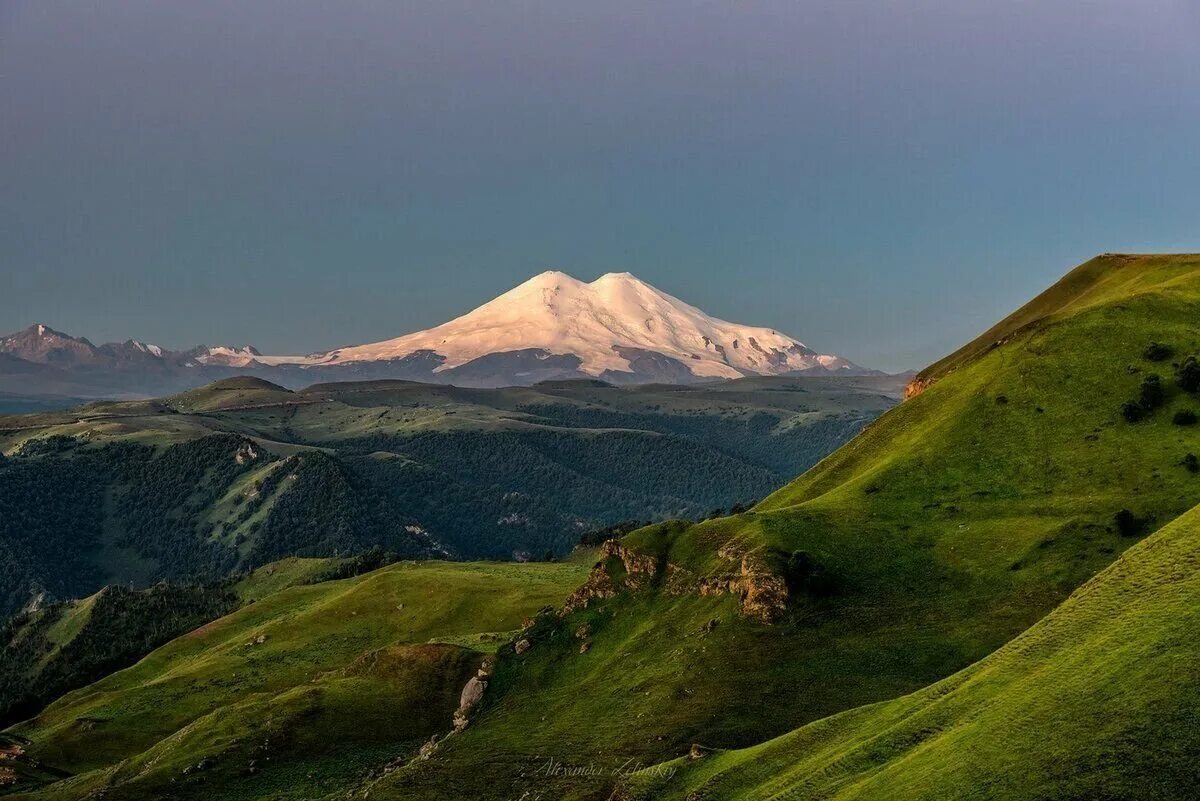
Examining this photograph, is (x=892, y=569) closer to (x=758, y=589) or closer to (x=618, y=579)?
(x=758, y=589)

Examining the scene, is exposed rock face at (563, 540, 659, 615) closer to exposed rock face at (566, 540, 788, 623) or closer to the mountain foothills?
exposed rock face at (566, 540, 788, 623)

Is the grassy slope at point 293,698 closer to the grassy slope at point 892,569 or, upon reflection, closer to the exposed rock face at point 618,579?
the grassy slope at point 892,569

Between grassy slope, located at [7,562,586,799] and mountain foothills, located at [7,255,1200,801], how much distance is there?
0.45m

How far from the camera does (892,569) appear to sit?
292 ft

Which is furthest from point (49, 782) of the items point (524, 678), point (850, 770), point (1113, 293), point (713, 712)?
point (1113, 293)

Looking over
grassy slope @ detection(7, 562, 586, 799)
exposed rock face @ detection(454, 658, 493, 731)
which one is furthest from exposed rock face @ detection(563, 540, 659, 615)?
grassy slope @ detection(7, 562, 586, 799)

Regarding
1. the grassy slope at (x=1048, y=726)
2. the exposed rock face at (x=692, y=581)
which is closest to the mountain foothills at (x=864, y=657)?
the grassy slope at (x=1048, y=726)

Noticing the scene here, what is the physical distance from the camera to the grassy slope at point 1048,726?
3694 cm

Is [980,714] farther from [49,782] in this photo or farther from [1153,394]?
[49,782]

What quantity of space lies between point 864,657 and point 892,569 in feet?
50.9

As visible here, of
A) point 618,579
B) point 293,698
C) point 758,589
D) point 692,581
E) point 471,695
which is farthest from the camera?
point 618,579

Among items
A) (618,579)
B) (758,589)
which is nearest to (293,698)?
(618,579)

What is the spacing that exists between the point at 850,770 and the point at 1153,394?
78.0 meters

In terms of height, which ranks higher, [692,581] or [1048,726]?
[692,581]
